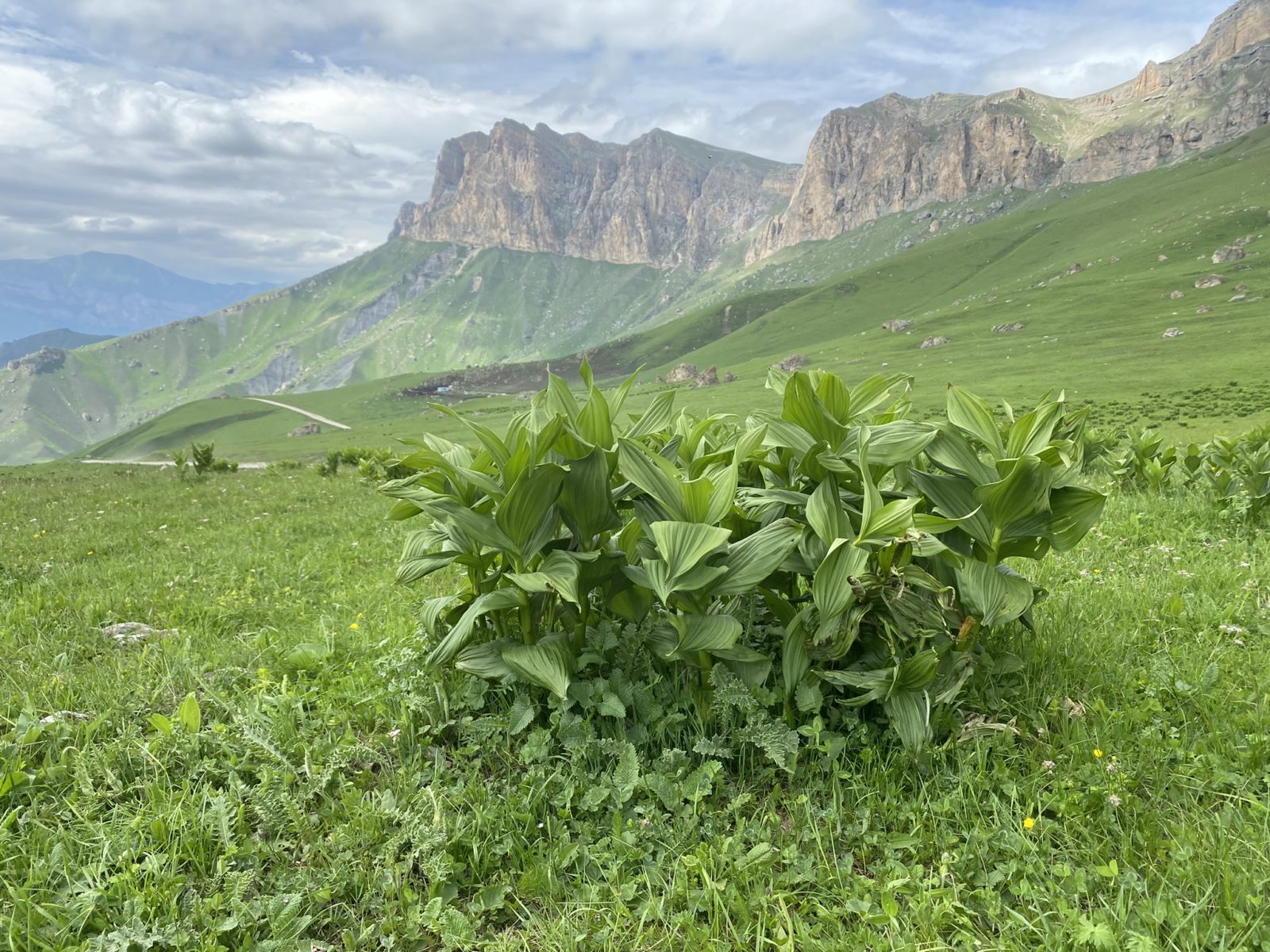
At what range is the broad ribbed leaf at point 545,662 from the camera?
3.64m

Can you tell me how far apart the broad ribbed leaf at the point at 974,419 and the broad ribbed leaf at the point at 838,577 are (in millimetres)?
1165

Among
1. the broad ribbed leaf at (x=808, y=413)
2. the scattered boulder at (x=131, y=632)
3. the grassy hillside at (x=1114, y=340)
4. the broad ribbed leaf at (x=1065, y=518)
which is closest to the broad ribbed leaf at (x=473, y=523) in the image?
the broad ribbed leaf at (x=808, y=413)

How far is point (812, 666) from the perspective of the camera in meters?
4.04

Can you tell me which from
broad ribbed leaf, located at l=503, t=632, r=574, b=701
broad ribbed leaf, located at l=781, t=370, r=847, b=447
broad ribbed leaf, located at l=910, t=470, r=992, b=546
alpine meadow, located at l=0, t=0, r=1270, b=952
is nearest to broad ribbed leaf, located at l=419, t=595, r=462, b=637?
alpine meadow, located at l=0, t=0, r=1270, b=952

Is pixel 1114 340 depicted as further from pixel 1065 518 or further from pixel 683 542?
pixel 683 542

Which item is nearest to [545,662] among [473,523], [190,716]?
[473,523]

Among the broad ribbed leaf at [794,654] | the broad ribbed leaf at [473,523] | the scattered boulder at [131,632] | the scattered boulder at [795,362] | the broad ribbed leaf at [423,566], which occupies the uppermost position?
the broad ribbed leaf at [473,523]

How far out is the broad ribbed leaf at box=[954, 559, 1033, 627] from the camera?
12.2 ft

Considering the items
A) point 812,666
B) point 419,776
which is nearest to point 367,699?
point 419,776

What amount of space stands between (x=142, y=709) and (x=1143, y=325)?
15060 cm

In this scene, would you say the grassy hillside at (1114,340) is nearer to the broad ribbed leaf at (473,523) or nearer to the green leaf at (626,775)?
the broad ribbed leaf at (473,523)

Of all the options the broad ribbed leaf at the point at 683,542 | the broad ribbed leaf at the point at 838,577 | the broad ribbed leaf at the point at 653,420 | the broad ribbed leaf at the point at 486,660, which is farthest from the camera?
the broad ribbed leaf at the point at 653,420

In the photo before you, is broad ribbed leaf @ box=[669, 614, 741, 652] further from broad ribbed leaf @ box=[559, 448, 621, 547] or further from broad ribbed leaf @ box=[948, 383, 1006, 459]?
broad ribbed leaf @ box=[948, 383, 1006, 459]

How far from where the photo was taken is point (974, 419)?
4.02 m
